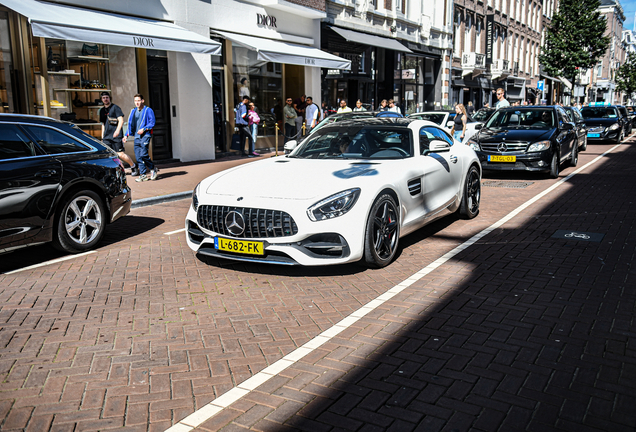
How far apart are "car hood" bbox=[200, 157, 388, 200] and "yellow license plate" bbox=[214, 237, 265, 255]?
0.44m

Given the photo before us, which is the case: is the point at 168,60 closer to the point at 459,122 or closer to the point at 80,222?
the point at 459,122

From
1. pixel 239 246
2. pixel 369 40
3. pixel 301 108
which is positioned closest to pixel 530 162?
pixel 239 246

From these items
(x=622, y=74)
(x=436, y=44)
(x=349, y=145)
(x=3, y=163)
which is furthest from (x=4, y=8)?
(x=622, y=74)

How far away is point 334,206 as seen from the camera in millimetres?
5398

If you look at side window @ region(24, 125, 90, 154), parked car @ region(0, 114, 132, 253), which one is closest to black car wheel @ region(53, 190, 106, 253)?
parked car @ region(0, 114, 132, 253)

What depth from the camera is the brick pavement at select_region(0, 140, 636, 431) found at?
3.14 meters

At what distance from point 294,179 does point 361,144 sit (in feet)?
4.56

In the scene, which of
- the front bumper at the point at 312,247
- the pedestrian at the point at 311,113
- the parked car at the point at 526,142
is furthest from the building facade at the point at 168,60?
the front bumper at the point at 312,247

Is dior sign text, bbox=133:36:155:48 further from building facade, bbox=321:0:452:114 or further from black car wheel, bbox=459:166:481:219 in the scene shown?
building facade, bbox=321:0:452:114

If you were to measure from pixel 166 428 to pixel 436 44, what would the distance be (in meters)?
32.3

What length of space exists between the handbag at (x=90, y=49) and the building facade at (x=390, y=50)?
10578mm

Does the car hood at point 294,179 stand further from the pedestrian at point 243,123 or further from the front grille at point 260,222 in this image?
the pedestrian at point 243,123

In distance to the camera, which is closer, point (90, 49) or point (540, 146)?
point (540, 146)

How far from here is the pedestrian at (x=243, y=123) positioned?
1786cm
